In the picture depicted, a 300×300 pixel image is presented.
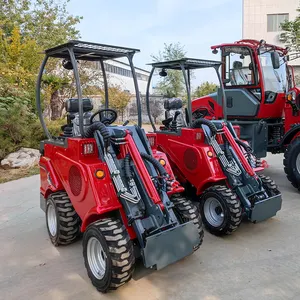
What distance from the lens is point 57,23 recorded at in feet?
49.3

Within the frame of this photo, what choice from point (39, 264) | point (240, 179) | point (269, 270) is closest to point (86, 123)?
point (39, 264)

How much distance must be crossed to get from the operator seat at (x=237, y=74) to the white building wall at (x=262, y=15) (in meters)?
20.3

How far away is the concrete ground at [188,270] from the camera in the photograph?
9.23ft

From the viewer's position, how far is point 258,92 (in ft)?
21.9

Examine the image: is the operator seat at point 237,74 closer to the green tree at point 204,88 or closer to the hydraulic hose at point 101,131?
the hydraulic hose at point 101,131

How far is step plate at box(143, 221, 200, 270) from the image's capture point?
8.87 ft

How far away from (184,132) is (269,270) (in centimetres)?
222

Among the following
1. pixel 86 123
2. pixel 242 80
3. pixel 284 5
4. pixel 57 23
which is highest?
pixel 284 5

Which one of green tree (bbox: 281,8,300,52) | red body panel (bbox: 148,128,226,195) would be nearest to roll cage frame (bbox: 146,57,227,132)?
red body panel (bbox: 148,128,226,195)

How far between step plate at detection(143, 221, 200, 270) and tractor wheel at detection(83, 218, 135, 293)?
18 centimetres

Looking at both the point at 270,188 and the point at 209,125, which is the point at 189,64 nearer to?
the point at 209,125

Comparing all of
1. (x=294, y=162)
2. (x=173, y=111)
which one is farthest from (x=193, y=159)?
(x=294, y=162)

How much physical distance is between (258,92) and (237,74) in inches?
25.7

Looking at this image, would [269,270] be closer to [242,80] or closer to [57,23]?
[242,80]
